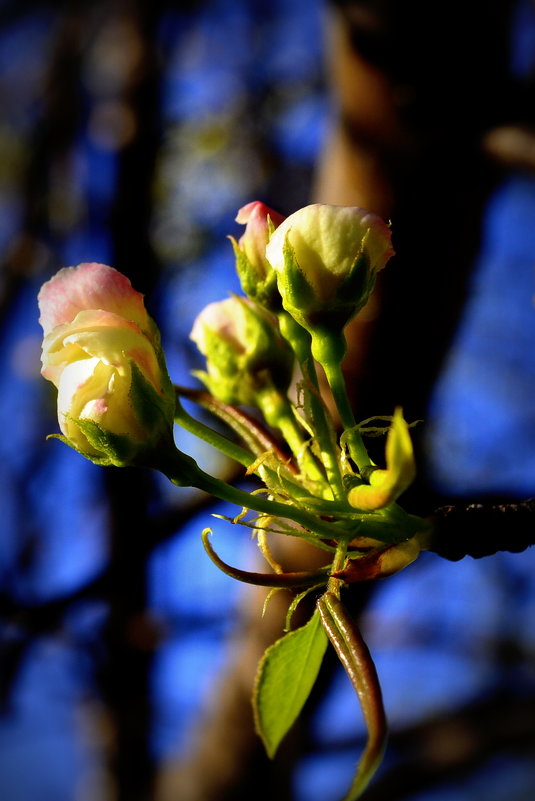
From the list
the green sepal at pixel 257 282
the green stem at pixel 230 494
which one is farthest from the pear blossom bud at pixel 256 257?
the green stem at pixel 230 494

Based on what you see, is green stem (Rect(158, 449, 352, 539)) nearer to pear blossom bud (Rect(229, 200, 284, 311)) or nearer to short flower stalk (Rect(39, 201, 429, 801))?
short flower stalk (Rect(39, 201, 429, 801))

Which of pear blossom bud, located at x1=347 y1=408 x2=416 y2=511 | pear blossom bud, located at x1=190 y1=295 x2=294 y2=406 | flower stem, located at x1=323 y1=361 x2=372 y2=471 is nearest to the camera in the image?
pear blossom bud, located at x1=347 y1=408 x2=416 y2=511

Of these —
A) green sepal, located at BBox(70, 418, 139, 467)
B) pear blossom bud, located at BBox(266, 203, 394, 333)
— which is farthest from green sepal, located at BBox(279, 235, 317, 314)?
green sepal, located at BBox(70, 418, 139, 467)

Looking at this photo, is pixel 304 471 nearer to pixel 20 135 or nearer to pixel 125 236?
pixel 125 236

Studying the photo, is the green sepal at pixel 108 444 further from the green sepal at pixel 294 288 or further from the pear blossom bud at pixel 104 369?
the green sepal at pixel 294 288

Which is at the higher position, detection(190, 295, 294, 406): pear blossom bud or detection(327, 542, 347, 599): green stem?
detection(190, 295, 294, 406): pear blossom bud

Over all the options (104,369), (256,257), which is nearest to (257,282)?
(256,257)
